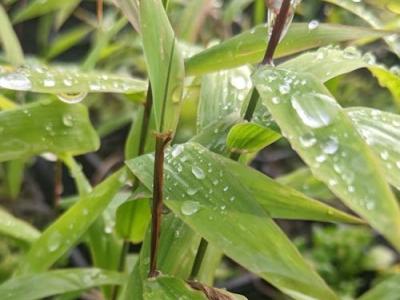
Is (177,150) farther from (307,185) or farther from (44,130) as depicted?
(307,185)

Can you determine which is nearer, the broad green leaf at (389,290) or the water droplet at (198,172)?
the water droplet at (198,172)

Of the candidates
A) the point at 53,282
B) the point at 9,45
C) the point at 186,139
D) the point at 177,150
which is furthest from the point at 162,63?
the point at 186,139

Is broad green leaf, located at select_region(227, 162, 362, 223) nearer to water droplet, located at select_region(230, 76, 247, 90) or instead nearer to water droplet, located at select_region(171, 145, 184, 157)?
water droplet, located at select_region(171, 145, 184, 157)

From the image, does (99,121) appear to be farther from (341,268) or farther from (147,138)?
(147,138)

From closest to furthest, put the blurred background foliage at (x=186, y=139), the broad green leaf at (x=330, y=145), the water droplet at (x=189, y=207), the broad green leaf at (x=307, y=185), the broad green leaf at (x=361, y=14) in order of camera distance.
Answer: the broad green leaf at (x=330, y=145)
the water droplet at (x=189, y=207)
the broad green leaf at (x=361, y=14)
the broad green leaf at (x=307, y=185)
the blurred background foliage at (x=186, y=139)

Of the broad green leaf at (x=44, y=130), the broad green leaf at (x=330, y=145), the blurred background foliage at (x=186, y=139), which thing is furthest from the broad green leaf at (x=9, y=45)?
the broad green leaf at (x=330, y=145)

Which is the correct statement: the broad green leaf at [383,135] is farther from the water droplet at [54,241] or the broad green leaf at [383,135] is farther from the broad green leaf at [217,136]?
the water droplet at [54,241]

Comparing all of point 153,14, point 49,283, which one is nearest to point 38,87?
point 153,14

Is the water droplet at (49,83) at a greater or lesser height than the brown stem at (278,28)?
lesser
